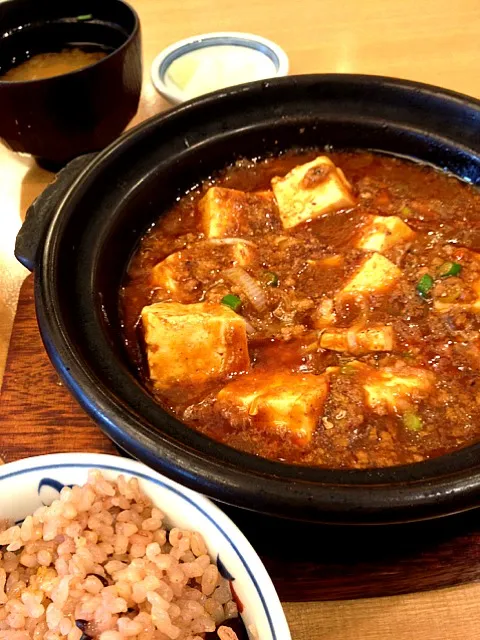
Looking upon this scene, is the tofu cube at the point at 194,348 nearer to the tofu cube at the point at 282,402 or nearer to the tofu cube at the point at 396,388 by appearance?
the tofu cube at the point at 282,402

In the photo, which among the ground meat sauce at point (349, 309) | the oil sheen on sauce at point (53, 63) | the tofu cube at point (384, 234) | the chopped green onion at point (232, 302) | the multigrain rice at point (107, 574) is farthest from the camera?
the oil sheen on sauce at point (53, 63)

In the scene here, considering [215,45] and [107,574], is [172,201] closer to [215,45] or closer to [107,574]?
[215,45]

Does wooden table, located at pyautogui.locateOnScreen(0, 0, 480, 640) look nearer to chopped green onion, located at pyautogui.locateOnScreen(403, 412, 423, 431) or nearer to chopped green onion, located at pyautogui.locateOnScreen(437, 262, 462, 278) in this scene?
chopped green onion, located at pyautogui.locateOnScreen(403, 412, 423, 431)

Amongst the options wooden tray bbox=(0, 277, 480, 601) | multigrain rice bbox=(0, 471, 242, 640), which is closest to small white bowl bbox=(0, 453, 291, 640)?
multigrain rice bbox=(0, 471, 242, 640)

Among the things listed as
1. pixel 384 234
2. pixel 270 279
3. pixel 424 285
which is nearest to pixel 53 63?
pixel 270 279

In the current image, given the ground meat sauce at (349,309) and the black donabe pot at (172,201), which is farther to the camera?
the ground meat sauce at (349,309)

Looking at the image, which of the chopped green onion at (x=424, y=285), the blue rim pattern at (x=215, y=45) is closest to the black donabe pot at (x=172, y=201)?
the chopped green onion at (x=424, y=285)

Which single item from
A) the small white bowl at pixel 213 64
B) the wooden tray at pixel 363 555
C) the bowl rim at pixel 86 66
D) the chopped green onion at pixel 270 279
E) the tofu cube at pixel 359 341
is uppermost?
the bowl rim at pixel 86 66
